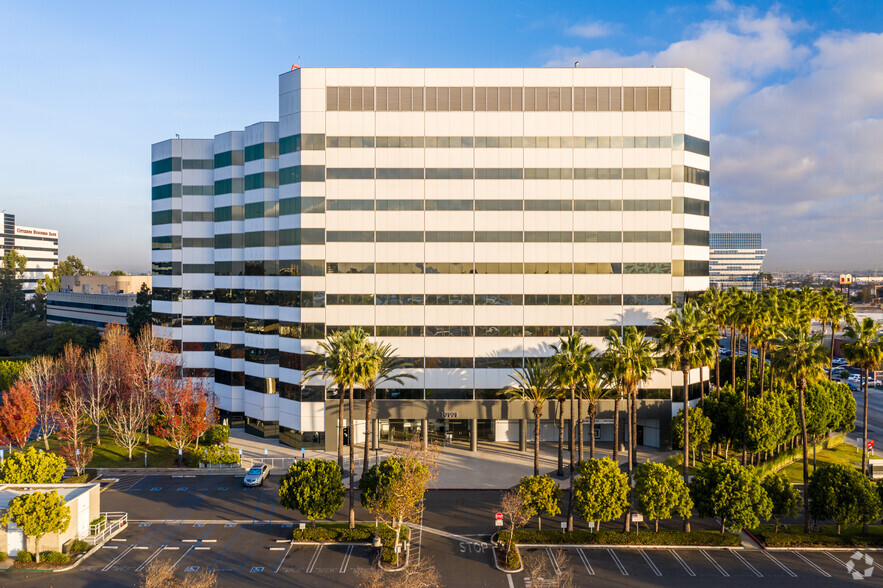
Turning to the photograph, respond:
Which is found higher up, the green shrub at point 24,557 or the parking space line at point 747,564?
the green shrub at point 24,557

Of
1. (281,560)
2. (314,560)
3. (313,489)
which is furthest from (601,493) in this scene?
(281,560)

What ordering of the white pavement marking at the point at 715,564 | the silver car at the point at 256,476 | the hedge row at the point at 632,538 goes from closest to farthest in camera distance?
the white pavement marking at the point at 715,564 → the hedge row at the point at 632,538 → the silver car at the point at 256,476

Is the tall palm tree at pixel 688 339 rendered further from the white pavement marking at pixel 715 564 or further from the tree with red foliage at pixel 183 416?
the tree with red foliage at pixel 183 416

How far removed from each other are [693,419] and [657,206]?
79.8ft

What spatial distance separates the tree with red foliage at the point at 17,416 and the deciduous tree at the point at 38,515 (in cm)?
2264

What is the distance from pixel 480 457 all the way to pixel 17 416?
49.2 m

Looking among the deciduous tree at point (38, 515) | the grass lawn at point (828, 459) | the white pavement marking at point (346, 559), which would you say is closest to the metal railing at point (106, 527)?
the deciduous tree at point (38, 515)

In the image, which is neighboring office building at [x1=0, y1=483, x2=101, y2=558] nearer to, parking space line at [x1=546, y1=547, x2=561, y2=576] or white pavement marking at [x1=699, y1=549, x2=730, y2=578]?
parking space line at [x1=546, y1=547, x2=561, y2=576]

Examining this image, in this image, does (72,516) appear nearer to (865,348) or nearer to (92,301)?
(865,348)

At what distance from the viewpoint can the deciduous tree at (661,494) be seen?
38.0m

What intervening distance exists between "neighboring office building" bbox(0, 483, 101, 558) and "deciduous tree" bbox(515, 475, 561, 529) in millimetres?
32146

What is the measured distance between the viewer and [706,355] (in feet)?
155

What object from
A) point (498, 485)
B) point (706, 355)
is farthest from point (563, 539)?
point (706, 355)

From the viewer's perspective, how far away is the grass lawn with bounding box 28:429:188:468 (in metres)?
56.8
